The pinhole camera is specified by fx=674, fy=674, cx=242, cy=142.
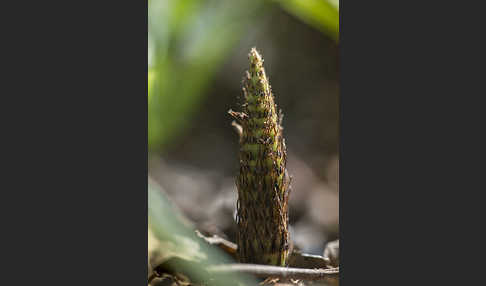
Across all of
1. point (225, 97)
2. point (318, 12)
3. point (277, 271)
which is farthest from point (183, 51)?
point (277, 271)

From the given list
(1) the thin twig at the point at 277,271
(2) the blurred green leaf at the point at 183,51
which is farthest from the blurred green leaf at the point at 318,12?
(1) the thin twig at the point at 277,271

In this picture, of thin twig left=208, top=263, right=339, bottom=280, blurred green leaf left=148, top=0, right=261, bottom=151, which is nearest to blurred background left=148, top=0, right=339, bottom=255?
blurred green leaf left=148, top=0, right=261, bottom=151

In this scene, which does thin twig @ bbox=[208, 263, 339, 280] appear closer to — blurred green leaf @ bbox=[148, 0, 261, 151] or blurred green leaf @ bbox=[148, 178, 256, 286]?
blurred green leaf @ bbox=[148, 178, 256, 286]

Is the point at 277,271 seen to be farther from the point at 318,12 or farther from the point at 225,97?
the point at 318,12

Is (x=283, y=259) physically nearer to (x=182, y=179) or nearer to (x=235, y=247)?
(x=235, y=247)

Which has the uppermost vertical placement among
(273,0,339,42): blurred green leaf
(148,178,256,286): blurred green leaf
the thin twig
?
(273,0,339,42): blurred green leaf

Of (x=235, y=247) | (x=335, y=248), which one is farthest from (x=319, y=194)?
(x=235, y=247)

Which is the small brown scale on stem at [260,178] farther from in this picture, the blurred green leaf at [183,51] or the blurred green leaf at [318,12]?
the blurred green leaf at [318,12]
